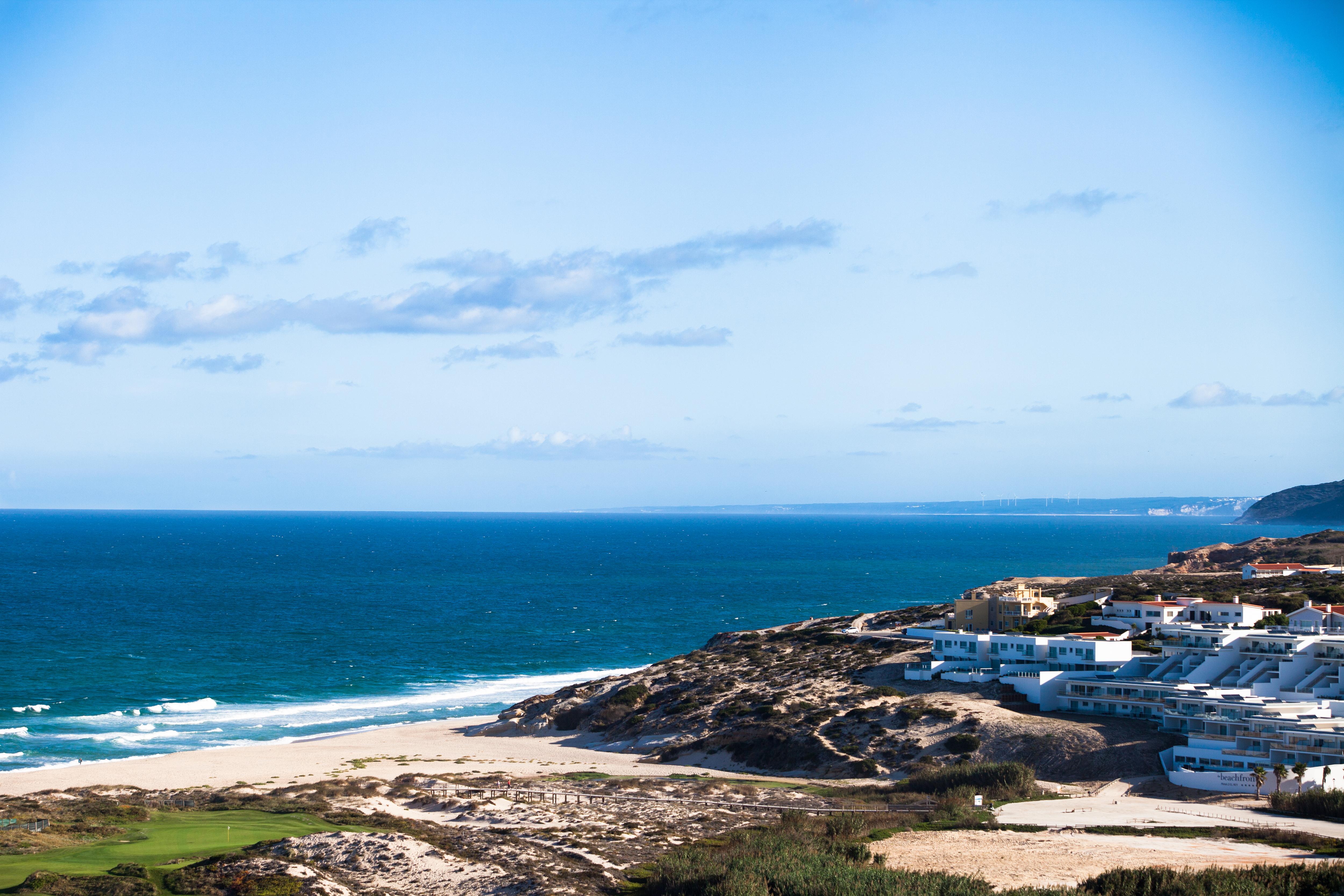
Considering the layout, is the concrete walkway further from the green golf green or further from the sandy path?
the green golf green

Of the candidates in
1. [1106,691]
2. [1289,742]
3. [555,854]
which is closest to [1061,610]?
[1106,691]

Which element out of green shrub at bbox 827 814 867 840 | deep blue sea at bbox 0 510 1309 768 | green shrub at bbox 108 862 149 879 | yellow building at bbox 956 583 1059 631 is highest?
yellow building at bbox 956 583 1059 631

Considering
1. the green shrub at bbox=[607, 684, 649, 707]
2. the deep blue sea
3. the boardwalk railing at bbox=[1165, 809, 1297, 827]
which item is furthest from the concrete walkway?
the deep blue sea

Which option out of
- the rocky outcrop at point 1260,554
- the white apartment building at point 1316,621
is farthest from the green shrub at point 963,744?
the rocky outcrop at point 1260,554

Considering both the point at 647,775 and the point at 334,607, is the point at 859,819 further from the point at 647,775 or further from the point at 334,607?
the point at 334,607

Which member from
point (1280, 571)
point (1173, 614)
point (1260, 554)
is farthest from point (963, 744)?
point (1260, 554)

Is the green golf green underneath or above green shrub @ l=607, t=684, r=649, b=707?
above

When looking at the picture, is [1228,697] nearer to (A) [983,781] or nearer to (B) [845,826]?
(A) [983,781]
